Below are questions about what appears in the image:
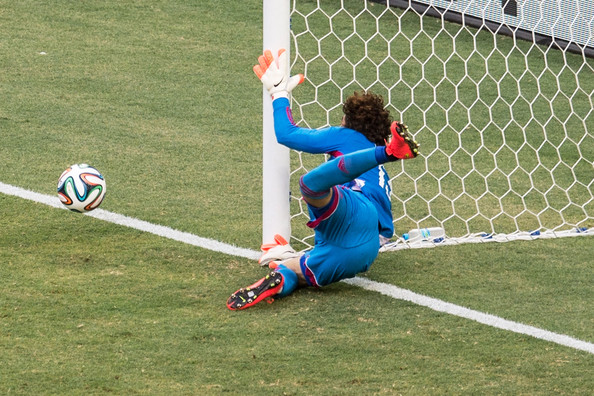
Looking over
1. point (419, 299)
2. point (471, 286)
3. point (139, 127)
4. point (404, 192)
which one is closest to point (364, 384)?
point (419, 299)

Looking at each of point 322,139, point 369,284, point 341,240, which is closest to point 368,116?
point 322,139

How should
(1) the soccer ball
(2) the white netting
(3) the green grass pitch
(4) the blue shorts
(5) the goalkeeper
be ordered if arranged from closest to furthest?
(3) the green grass pitch < (5) the goalkeeper < (4) the blue shorts < (1) the soccer ball < (2) the white netting

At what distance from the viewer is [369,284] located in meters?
4.85

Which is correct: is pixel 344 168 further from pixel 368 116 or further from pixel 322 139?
pixel 368 116

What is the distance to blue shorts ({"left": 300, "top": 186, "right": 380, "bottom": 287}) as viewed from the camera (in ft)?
14.9

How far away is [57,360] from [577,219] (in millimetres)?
3463

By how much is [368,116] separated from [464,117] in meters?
2.99

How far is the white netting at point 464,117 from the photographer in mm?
6020

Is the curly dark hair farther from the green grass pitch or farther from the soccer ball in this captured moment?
the soccer ball

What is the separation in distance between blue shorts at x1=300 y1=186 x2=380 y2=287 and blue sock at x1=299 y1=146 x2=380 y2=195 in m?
0.17

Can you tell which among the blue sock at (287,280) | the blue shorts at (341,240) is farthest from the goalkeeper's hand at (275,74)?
the blue sock at (287,280)

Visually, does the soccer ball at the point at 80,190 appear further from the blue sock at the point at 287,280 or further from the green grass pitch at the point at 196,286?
the blue sock at the point at 287,280

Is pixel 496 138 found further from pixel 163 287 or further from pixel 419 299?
pixel 163 287

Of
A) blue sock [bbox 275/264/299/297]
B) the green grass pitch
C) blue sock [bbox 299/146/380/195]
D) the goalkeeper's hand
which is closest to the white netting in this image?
the green grass pitch
